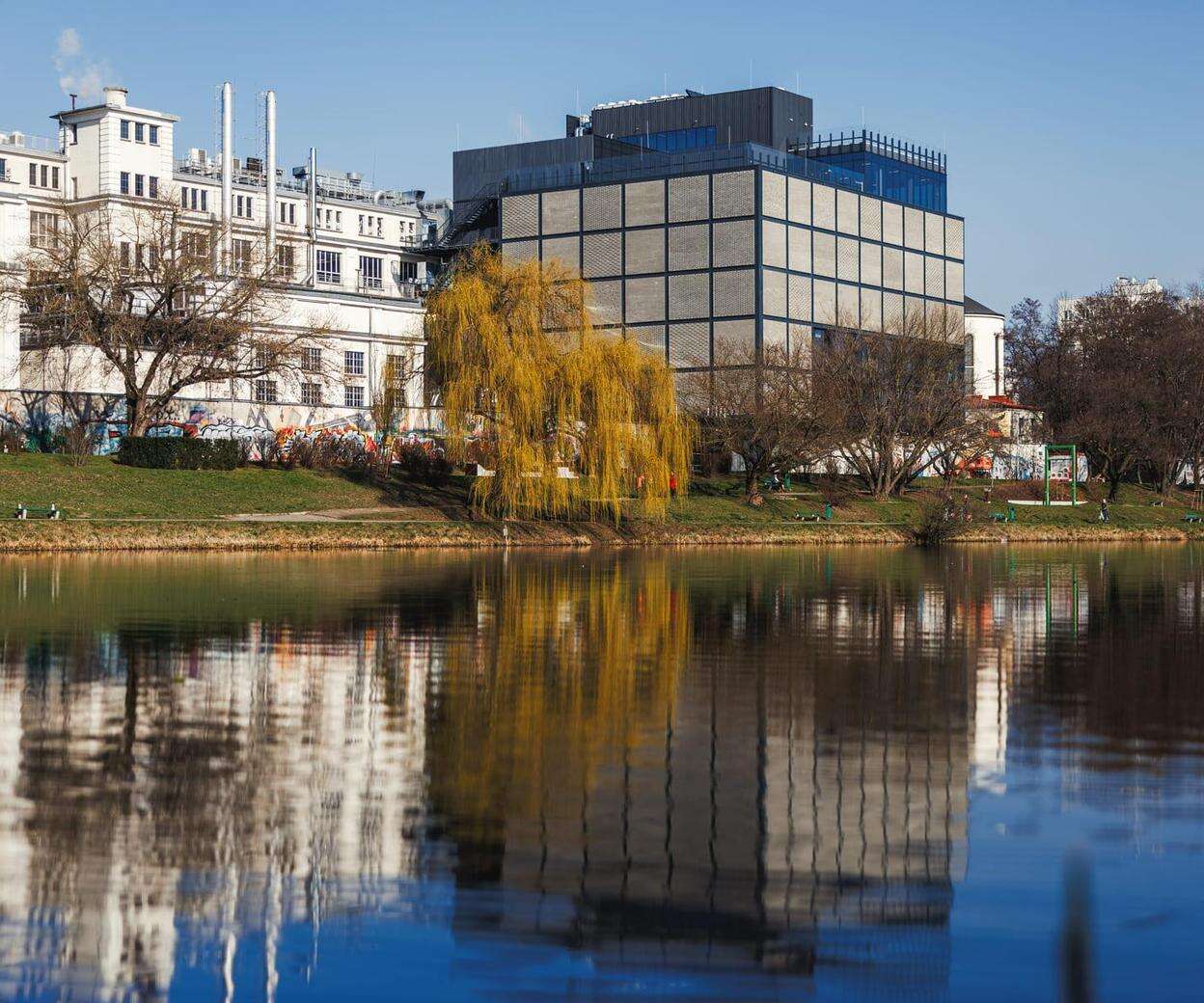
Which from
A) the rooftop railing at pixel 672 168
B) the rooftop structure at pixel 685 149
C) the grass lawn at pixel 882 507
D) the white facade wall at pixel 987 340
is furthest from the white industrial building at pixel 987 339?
the grass lawn at pixel 882 507

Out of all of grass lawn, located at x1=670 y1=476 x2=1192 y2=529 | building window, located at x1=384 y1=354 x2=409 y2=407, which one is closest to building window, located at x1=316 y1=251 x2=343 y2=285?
grass lawn, located at x1=670 y1=476 x2=1192 y2=529

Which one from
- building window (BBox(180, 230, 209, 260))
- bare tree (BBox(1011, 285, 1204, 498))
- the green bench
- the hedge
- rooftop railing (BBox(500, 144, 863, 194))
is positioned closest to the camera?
the hedge

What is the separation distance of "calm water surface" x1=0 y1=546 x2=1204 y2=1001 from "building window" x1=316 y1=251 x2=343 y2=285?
106 meters

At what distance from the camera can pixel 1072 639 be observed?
2408 cm

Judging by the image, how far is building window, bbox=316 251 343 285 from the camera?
126688 mm

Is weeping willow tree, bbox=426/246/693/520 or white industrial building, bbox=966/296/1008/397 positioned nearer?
weeping willow tree, bbox=426/246/693/520

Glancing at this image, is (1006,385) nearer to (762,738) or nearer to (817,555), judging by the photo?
(817,555)

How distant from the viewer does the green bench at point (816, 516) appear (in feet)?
247

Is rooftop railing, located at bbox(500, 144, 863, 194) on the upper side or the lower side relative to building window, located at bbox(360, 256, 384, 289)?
upper

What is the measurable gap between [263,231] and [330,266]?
16775 mm

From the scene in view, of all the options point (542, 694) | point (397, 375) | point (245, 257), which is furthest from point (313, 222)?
point (542, 694)

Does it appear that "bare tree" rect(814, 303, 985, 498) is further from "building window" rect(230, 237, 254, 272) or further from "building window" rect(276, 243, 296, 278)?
"building window" rect(230, 237, 254, 272)

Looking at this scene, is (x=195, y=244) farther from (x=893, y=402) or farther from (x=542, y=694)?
(x=542, y=694)

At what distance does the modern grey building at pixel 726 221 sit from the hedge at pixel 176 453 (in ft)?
115
